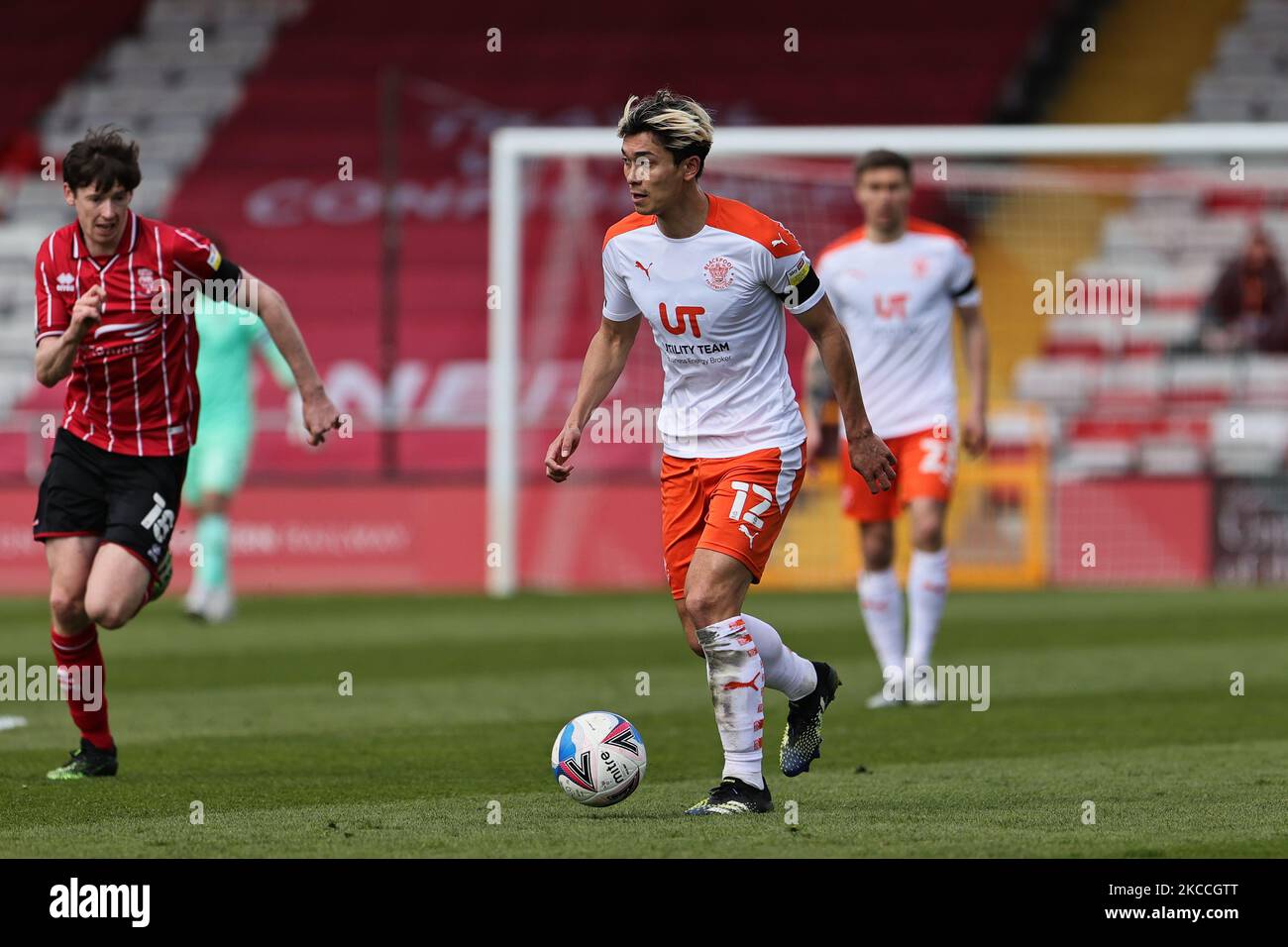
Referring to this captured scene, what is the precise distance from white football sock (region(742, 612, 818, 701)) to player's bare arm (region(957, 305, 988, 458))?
285 cm

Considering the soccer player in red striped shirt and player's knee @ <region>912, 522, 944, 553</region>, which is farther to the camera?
player's knee @ <region>912, 522, 944, 553</region>

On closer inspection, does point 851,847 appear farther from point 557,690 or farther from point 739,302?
point 557,690

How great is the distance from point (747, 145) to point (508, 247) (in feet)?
6.72

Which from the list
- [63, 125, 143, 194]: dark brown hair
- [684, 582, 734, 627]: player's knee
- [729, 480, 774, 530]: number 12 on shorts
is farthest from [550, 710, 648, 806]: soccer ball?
[63, 125, 143, 194]: dark brown hair

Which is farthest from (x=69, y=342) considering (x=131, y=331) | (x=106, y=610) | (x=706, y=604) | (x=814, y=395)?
(x=814, y=395)

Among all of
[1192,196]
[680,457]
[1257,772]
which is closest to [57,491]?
[680,457]

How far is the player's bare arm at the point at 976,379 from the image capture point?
30.5 feet

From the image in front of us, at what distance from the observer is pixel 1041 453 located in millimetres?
16891

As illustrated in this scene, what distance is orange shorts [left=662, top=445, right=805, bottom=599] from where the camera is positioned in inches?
240

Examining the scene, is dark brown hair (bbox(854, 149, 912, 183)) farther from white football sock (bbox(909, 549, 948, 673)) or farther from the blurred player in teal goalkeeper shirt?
the blurred player in teal goalkeeper shirt

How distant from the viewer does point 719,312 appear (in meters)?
6.09

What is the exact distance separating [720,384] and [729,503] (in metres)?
0.36

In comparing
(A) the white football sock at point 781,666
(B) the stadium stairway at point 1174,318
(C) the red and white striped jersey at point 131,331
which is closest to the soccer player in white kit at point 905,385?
(A) the white football sock at point 781,666

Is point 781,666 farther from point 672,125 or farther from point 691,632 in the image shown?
point 672,125
